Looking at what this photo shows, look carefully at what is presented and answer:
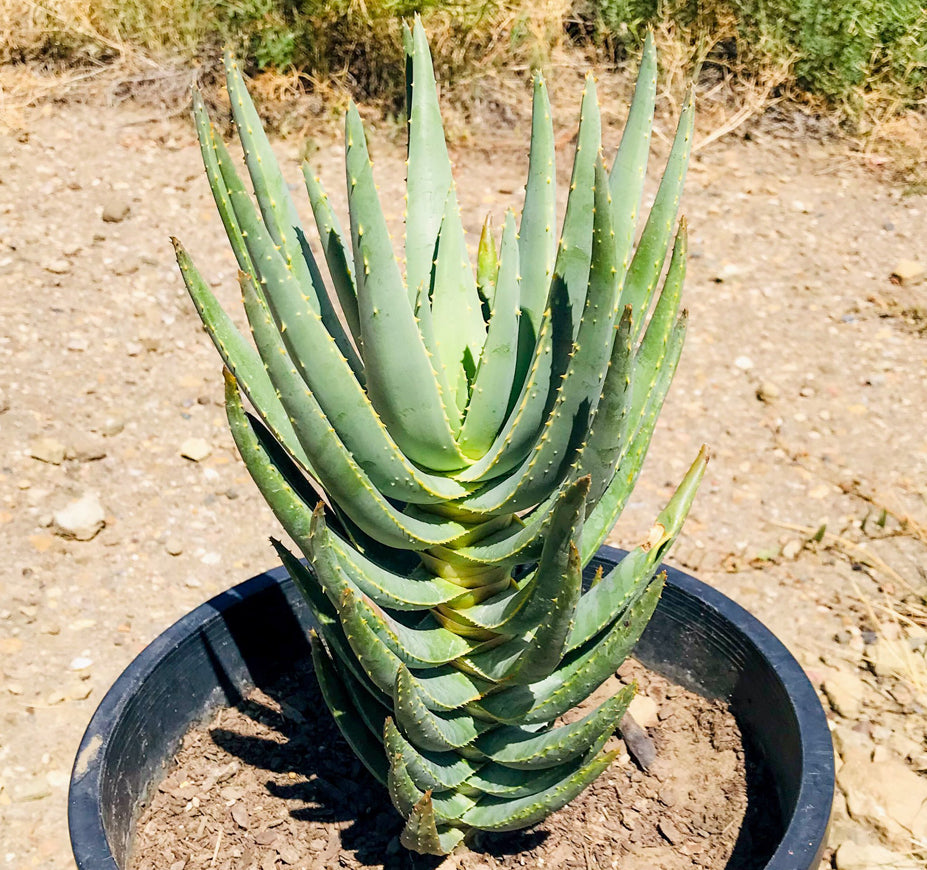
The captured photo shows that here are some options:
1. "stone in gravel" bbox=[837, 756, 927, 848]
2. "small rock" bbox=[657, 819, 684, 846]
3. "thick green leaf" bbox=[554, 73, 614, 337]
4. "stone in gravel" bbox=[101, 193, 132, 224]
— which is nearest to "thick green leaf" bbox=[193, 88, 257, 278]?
"thick green leaf" bbox=[554, 73, 614, 337]

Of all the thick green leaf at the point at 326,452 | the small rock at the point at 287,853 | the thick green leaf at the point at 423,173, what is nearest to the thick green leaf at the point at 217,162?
the thick green leaf at the point at 326,452

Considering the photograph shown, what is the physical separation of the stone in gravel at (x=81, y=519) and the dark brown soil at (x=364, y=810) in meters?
1.17

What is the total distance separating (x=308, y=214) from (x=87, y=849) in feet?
10.9

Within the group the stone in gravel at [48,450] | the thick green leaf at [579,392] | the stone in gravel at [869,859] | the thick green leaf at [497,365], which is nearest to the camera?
the thick green leaf at [579,392]

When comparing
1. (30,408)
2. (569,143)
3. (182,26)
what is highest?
(182,26)

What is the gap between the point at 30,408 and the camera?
329 cm

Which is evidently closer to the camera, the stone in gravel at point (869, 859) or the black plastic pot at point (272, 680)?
the black plastic pot at point (272, 680)

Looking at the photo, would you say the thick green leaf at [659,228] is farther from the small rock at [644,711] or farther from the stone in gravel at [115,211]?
the stone in gravel at [115,211]

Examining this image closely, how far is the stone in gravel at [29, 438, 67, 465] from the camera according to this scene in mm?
3137

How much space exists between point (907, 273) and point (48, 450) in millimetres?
3204

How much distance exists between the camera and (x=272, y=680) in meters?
2.09

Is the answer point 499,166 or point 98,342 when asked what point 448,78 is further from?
point 98,342

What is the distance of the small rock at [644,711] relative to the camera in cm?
203

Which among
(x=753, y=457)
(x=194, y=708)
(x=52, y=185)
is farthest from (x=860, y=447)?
(x=52, y=185)
